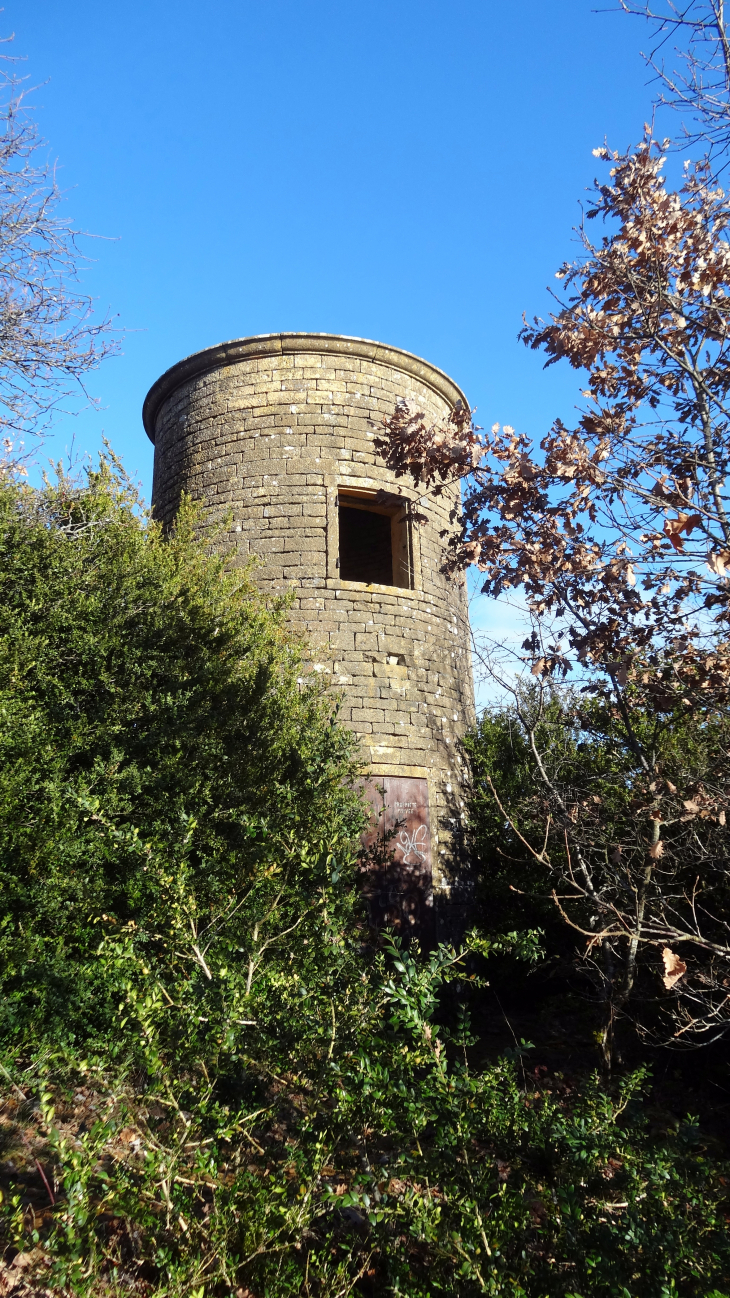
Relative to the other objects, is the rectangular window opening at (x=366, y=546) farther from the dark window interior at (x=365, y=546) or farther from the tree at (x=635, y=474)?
the tree at (x=635, y=474)

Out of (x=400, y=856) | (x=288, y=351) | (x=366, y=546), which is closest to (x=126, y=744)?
(x=400, y=856)

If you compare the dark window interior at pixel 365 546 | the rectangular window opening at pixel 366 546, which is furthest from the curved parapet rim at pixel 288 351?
the dark window interior at pixel 365 546

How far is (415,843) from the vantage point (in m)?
6.83

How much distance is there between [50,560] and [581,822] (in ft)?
13.6

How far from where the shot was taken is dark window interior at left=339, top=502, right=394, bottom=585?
9.87 metres

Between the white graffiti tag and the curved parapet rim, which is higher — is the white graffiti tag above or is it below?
below

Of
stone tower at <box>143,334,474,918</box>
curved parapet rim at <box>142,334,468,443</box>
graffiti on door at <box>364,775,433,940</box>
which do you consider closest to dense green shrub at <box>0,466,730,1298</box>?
graffiti on door at <box>364,775,433,940</box>

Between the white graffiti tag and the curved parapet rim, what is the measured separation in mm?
4912

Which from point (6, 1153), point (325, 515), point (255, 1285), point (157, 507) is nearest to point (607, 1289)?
point (255, 1285)

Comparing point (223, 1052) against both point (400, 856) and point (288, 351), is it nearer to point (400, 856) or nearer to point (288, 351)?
point (400, 856)

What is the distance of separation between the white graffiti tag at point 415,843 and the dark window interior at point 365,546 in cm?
380

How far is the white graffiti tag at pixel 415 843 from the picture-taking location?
675 centimetres

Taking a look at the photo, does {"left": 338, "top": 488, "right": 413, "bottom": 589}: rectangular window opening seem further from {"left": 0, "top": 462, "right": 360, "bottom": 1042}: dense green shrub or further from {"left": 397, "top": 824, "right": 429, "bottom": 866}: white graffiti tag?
{"left": 397, "top": 824, "right": 429, "bottom": 866}: white graffiti tag

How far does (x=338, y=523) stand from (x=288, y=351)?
6.22 feet
